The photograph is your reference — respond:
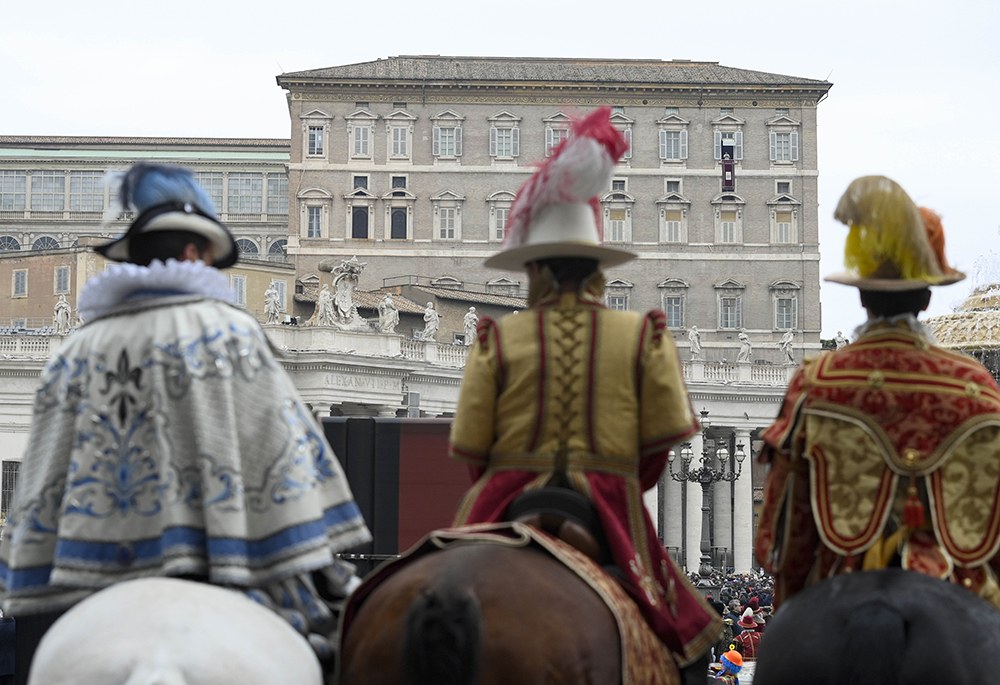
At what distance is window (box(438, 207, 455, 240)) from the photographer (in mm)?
64000

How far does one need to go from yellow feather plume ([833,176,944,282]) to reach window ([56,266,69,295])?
50.3 metres

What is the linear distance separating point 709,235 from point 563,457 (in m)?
61.1

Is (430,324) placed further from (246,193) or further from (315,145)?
(246,193)

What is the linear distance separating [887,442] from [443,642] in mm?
2012

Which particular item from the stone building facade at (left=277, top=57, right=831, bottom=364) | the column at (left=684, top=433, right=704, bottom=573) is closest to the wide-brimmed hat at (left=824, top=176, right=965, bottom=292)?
the column at (left=684, top=433, right=704, bottom=573)

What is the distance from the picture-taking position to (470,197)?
212 ft

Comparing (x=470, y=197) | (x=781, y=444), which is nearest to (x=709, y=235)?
(x=470, y=197)

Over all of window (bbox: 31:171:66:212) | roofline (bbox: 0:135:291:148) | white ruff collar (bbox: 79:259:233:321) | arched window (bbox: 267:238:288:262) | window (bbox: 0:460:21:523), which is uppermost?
roofline (bbox: 0:135:291:148)

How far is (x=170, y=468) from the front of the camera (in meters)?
4.41

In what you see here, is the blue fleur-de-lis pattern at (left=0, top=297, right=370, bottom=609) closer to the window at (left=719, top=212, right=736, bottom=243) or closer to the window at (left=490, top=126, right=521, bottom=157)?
the window at (left=490, top=126, right=521, bottom=157)

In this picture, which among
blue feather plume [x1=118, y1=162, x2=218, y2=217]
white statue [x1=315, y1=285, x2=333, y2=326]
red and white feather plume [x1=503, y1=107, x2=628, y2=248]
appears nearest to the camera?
blue feather plume [x1=118, y1=162, x2=218, y2=217]

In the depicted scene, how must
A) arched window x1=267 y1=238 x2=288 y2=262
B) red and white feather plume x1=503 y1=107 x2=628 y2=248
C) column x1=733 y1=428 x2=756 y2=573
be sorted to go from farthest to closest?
arched window x1=267 y1=238 x2=288 y2=262
column x1=733 y1=428 x2=756 y2=573
red and white feather plume x1=503 y1=107 x2=628 y2=248

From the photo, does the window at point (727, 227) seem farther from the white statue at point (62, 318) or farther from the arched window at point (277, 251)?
the white statue at point (62, 318)

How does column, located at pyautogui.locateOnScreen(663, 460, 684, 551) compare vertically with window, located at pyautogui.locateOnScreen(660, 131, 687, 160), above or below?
below
